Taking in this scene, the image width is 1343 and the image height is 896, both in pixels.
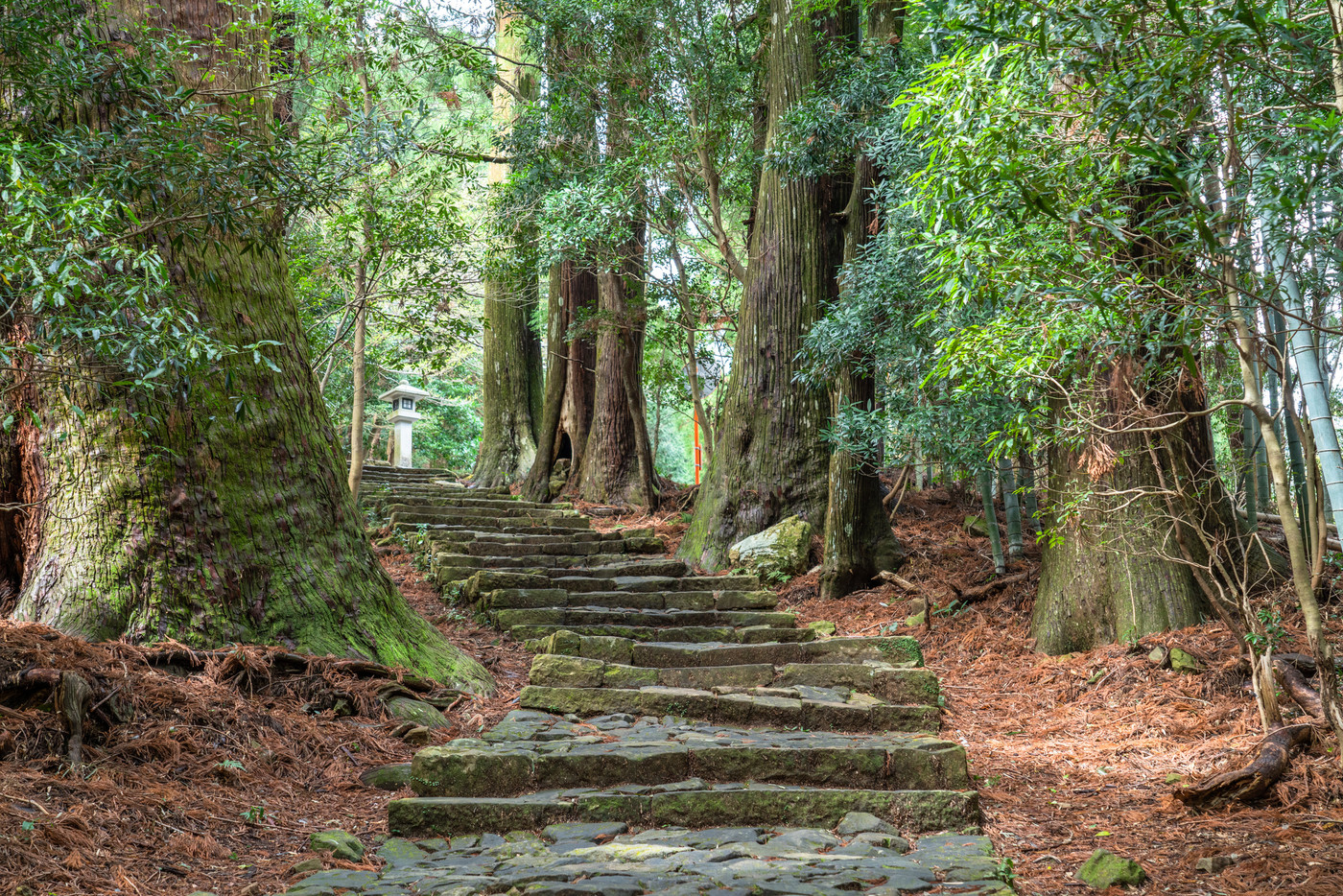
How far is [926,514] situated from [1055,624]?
14.1 ft

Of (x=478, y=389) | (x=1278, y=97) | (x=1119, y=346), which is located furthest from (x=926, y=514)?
(x=478, y=389)

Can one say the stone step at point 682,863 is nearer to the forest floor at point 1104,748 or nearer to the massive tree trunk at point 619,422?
the forest floor at point 1104,748

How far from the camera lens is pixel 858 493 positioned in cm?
813

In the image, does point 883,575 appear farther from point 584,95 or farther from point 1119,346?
point 584,95

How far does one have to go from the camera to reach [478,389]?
887 inches

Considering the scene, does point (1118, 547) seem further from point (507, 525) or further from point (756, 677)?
point (507, 525)

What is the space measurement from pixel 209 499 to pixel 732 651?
3.34m

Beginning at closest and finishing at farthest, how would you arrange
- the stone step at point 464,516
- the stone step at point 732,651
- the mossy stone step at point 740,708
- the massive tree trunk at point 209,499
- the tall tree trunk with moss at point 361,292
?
the massive tree trunk at point 209,499
the mossy stone step at point 740,708
the stone step at point 732,651
the tall tree trunk with moss at point 361,292
the stone step at point 464,516

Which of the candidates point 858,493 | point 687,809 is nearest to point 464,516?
point 858,493

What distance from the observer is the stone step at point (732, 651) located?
5816mm

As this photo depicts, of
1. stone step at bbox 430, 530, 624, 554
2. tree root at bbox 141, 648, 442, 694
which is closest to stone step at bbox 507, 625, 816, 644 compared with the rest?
tree root at bbox 141, 648, 442, 694

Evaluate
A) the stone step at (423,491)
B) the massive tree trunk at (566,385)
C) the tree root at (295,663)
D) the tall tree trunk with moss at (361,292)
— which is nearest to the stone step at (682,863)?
the tree root at (295,663)

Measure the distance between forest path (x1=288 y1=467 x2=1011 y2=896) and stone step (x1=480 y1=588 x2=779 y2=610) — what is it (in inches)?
25.7

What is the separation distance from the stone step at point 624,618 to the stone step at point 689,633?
0.11m
